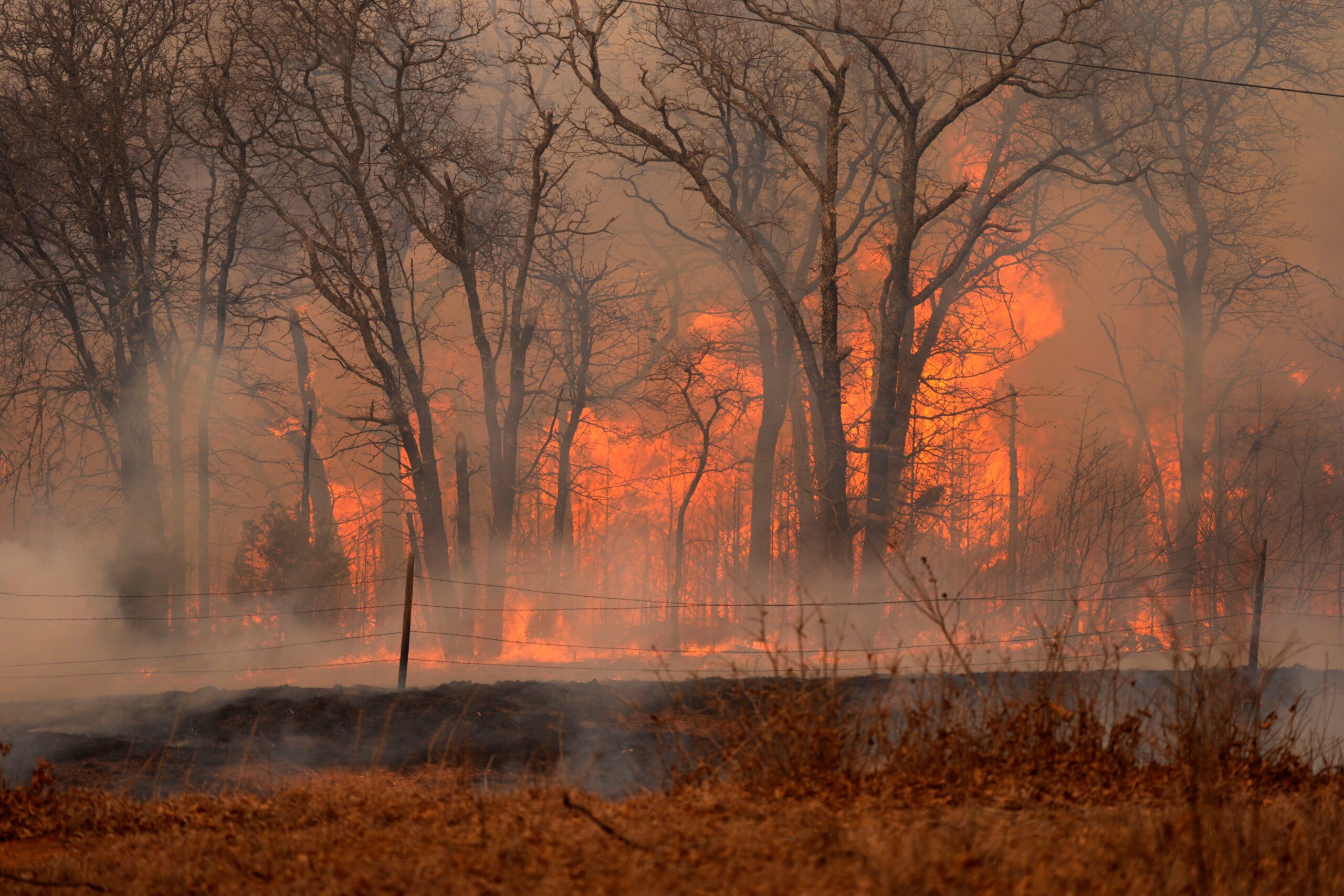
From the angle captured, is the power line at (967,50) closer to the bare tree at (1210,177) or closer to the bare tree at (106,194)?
the bare tree at (1210,177)

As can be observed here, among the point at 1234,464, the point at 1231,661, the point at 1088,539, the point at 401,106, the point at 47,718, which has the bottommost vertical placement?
the point at 47,718

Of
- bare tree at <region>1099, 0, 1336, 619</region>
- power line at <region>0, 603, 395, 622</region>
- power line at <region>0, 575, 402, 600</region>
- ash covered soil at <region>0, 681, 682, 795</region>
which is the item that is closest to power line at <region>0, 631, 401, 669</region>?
power line at <region>0, 603, 395, 622</region>

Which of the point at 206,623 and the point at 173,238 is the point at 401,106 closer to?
the point at 173,238

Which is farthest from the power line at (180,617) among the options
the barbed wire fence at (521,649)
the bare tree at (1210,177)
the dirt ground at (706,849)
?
the bare tree at (1210,177)

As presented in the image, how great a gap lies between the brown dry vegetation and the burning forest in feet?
21.4

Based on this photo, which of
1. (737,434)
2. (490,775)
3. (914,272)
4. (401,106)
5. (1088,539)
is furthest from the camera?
(737,434)

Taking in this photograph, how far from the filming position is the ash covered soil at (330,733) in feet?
30.9

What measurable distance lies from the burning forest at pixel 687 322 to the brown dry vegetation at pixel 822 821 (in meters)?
6.51

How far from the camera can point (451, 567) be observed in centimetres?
2606

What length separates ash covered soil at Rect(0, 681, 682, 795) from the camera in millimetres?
9414

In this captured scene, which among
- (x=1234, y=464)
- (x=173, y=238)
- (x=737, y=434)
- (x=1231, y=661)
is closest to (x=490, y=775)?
(x=1231, y=661)

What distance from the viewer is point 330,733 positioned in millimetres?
11156

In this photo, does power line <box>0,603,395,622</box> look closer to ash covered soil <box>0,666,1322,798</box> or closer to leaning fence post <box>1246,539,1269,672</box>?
ash covered soil <box>0,666,1322,798</box>

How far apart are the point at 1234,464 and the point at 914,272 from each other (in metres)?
11.3
